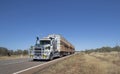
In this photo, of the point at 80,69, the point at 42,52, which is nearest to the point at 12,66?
the point at 80,69

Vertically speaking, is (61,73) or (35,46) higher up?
(35,46)

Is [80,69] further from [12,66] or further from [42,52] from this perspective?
[42,52]

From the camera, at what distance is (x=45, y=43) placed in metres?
31.0

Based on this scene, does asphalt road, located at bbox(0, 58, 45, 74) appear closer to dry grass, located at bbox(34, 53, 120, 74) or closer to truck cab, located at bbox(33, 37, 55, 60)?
dry grass, located at bbox(34, 53, 120, 74)

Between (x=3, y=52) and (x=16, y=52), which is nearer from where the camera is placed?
(x=3, y=52)

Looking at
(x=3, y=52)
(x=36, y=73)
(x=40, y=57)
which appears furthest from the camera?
(x=3, y=52)

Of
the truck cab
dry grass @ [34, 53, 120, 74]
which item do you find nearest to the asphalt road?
dry grass @ [34, 53, 120, 74]

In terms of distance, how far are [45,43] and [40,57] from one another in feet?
11.2

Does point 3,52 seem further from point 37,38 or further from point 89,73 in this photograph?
point 89,73

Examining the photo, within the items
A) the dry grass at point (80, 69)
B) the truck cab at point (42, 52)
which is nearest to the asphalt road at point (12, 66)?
the dry grass at point (80, 69)

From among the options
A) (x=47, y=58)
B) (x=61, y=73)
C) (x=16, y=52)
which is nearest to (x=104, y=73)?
(x=61, y=73)

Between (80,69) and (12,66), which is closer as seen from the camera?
(80,69)

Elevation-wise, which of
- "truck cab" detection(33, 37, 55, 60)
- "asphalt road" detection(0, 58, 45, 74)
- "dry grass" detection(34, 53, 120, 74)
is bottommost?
"dry grass" detection(34, 53, 120, 74)

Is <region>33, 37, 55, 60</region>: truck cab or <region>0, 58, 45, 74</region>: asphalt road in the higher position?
<region>33, 37, 55, 60</region>: truck cab
